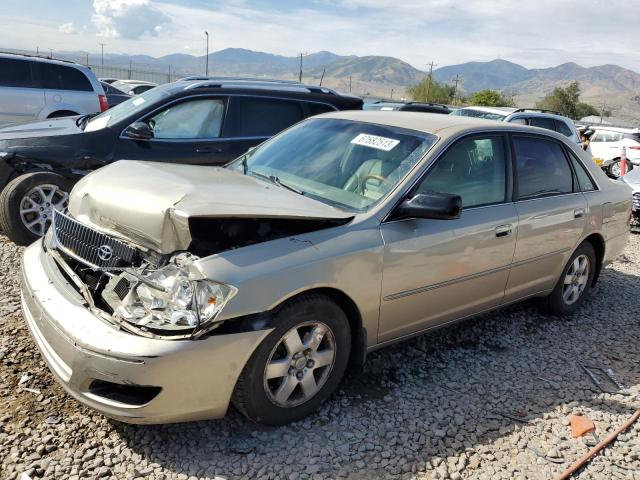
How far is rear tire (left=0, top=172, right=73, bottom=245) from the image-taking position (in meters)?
5.11

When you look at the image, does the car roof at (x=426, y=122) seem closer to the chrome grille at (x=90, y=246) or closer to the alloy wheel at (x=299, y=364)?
the alloy wheel at (x=299, y=364)

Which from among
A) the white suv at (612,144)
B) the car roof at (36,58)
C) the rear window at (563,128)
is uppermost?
the car roof at (36,58)

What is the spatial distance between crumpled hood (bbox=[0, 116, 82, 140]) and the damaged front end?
3.09 m

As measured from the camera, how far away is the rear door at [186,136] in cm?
569

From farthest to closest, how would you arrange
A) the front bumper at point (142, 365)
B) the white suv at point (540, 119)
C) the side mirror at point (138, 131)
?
1. the white suv at point (540, 119)
2. the side mirror at point (138, 131)
3. the front bumper at point (142, 365)

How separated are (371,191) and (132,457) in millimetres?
1985

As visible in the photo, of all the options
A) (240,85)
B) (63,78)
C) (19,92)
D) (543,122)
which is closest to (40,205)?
(240,85)

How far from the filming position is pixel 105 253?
2834 millimetres

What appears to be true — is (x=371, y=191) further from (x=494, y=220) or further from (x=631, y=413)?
(x=631, y=413)

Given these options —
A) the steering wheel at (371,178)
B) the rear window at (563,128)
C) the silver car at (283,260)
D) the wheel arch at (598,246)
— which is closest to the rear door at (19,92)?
the silver car at (283,260)

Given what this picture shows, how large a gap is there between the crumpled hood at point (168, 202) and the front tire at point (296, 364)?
0.52 metres

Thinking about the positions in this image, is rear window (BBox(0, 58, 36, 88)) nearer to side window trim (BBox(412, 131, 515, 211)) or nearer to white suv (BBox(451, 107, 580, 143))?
side window trim (BBox(412, 131, 515, 211))

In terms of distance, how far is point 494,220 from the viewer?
372 centimetres

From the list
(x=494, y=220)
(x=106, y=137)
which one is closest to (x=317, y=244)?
(x=494, y=220)
